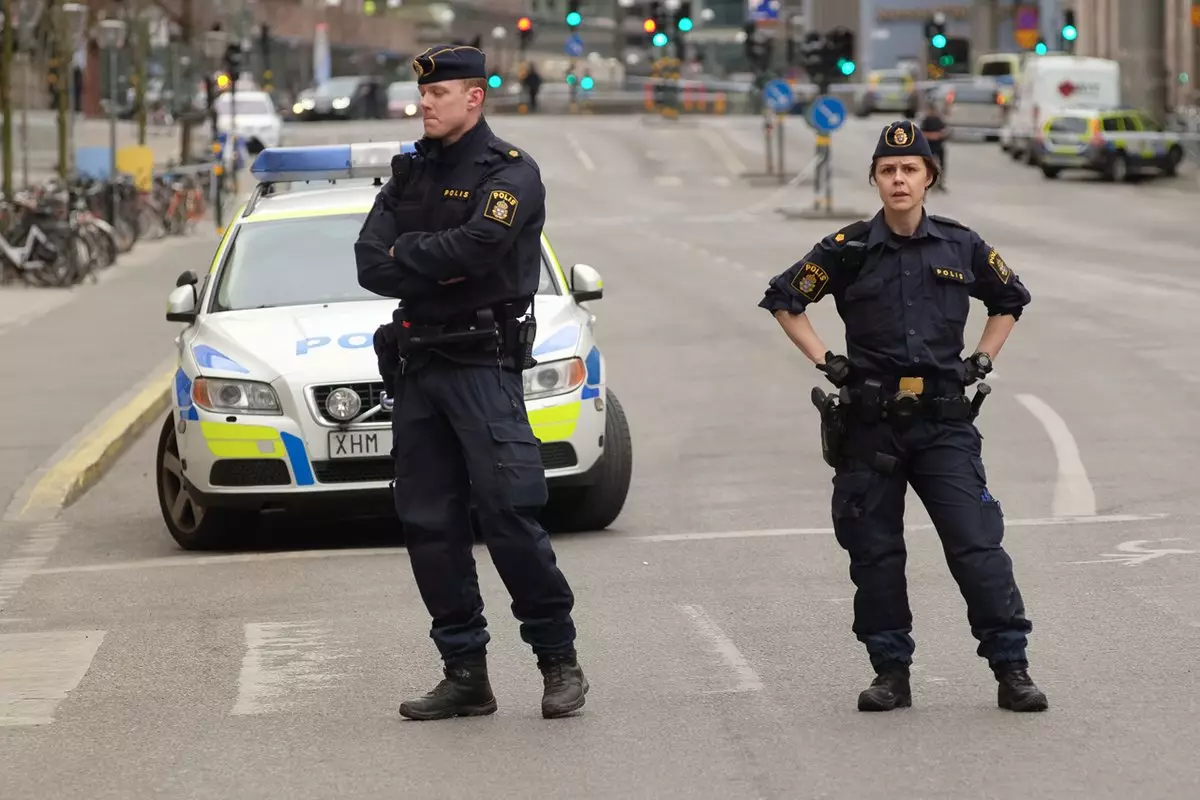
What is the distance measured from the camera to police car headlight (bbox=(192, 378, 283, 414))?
1025cm

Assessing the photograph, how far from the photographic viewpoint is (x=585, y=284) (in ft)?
35.6

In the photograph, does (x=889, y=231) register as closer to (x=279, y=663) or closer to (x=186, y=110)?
(x=279, y=663)

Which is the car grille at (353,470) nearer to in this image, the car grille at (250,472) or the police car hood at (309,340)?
the car grille at (250,472)

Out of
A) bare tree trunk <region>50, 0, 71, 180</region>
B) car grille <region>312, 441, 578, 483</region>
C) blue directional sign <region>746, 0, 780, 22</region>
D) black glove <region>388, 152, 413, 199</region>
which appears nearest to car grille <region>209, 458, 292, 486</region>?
car grille <region>312, 441, 578, 483</region>

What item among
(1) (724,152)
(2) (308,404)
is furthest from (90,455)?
(1) (724,152)

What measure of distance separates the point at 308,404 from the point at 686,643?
274 cm

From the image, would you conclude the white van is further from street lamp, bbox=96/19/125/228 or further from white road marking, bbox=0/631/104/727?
white road marking, bbox=0/631/104/727

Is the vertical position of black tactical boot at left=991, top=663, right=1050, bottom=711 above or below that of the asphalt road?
above

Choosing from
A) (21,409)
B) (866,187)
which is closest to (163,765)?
(21,409)

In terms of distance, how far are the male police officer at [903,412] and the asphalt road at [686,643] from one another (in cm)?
27

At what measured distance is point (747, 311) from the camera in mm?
23781

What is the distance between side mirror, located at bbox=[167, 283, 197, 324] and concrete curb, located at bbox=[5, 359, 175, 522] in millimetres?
1562

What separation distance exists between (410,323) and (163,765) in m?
1.37

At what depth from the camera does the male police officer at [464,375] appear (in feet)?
22.0
